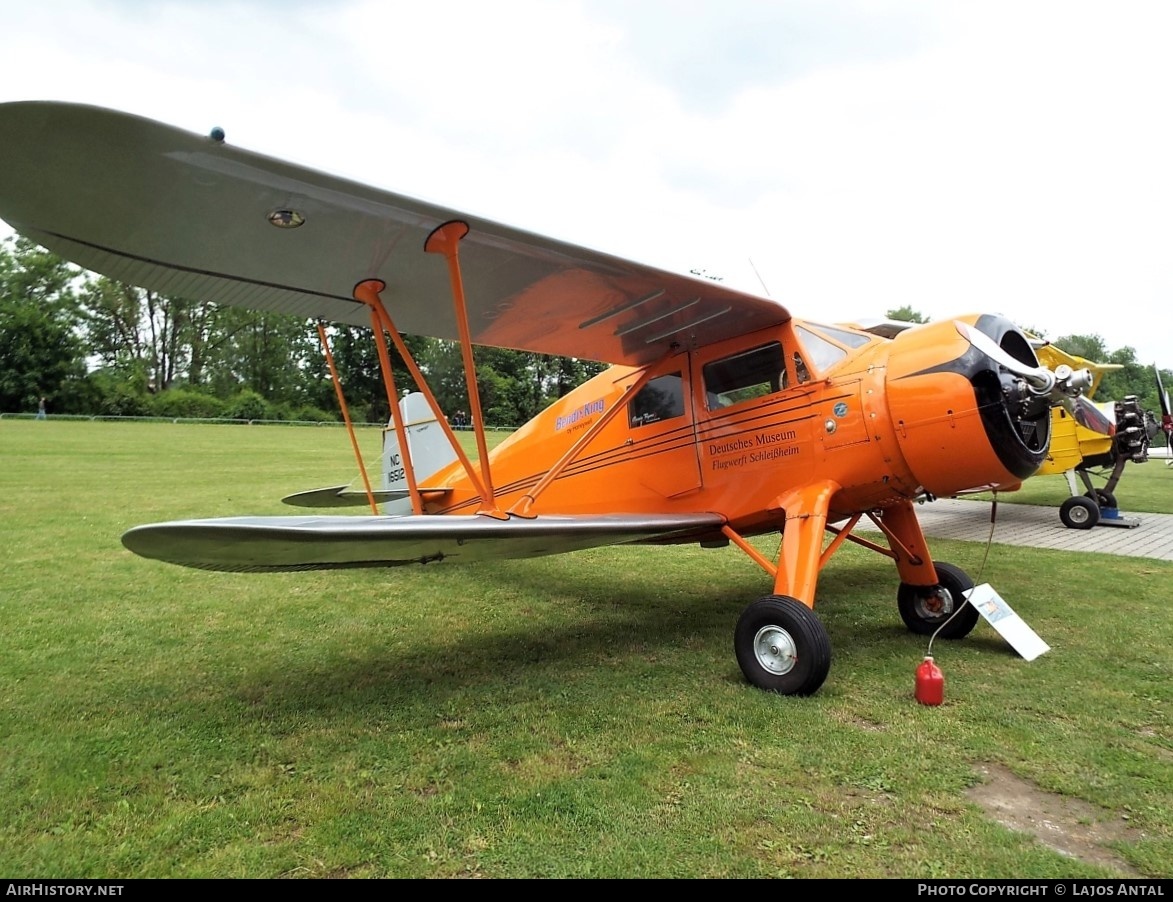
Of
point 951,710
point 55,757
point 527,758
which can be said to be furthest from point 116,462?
point 951,710

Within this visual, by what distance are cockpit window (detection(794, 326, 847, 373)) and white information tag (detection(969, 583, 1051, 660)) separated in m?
1.74

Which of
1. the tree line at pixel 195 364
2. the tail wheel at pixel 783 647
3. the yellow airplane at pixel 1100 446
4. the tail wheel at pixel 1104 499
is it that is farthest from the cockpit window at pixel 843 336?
the tree line at pixel 195 364

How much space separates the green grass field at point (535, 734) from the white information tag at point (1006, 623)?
0.41 feet

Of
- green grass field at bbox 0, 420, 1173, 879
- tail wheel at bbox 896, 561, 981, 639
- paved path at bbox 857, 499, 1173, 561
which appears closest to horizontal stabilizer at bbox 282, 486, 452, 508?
green grass field at bbox 0, 420, 1173, 879

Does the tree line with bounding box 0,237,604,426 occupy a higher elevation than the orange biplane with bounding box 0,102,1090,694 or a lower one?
higher

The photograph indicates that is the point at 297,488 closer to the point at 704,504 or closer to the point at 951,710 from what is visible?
the point at 704,504

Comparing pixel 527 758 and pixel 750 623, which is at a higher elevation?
pixel 750 623

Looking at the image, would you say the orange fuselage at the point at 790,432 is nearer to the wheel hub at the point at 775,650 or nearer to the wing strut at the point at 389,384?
the wheel hub at the point at 775,650

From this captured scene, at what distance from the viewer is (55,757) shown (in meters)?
3.09

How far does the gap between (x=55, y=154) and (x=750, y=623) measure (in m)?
4.06

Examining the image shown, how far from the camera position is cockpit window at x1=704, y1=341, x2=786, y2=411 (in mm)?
4945

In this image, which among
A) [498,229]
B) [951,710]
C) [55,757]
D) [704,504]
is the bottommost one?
[951,710]

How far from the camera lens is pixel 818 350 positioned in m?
4.79

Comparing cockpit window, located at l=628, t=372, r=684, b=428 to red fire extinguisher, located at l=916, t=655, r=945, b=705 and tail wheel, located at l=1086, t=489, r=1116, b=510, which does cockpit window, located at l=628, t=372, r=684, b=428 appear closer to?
red fire extinguisher, located at l=916, t=655, r=945, b=705
